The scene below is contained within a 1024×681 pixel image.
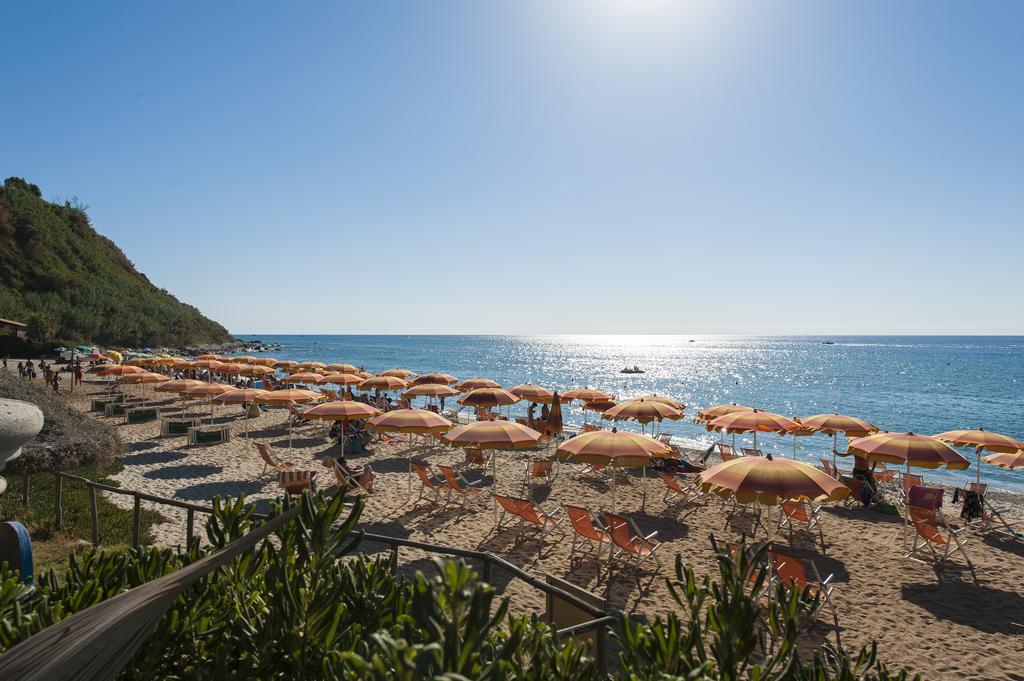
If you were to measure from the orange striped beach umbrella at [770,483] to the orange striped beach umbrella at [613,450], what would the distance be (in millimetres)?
1290

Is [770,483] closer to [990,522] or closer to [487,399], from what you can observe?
[990,522]

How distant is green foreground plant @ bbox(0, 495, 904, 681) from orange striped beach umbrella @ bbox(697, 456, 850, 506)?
3.06 m

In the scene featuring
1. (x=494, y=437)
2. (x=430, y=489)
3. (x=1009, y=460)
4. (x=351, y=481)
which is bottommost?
(x=430, y=489)

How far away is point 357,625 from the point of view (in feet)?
8.82

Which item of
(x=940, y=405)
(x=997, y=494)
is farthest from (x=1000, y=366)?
(x=997, y=494)

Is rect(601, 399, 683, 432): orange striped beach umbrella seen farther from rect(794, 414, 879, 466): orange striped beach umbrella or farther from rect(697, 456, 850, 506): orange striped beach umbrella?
rect(697, 456, 850, 506): orange striped beach umbrella

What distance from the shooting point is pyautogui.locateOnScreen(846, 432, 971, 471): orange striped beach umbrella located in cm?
779

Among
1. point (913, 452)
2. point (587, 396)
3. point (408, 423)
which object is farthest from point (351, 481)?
point (913, 452)

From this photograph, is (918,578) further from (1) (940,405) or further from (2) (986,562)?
(1) (940,405)

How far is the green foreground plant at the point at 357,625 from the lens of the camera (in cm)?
180

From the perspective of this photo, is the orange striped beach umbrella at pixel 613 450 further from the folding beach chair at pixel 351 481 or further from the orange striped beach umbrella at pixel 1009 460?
the orange striped beach umbrella at pixel 1009 460

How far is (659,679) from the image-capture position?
213cm

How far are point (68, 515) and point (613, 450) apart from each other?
25.9 feet

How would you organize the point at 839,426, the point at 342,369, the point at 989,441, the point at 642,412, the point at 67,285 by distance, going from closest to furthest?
1. the point at 989,441
2. the point at 839,426
3. the point at 642,412
4. the point at 342,369
5. the point at 67,285
